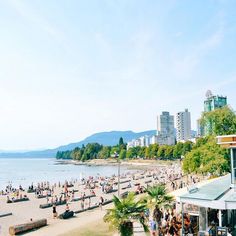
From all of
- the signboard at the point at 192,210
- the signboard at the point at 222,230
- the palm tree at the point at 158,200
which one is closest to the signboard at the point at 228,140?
the signboard at the point at 222,230

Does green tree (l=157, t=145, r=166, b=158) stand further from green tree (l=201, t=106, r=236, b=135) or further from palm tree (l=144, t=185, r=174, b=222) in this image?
palm tree (l=144, t=185, r=174, b=222)

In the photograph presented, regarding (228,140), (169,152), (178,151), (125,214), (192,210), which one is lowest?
(192,210)

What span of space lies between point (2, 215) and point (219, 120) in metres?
26.7

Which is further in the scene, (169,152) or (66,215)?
(169,152)

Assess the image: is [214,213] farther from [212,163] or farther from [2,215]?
[2,215]

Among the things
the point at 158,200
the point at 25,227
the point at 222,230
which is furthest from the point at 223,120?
the point at 222,230

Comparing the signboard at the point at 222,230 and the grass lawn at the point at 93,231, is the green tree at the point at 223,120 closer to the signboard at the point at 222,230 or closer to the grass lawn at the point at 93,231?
the grass lawn at the point at 93,231

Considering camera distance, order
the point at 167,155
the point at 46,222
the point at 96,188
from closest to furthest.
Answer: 1. the point at 46,222
2. the point at 96,188
3. the point at 167,155

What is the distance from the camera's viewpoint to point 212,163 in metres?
40.6

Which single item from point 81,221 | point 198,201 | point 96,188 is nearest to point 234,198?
point 198,201

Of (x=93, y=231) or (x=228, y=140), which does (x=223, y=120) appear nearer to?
(x=93, y=231)

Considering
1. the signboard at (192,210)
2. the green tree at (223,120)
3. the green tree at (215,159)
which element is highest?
the green tree at (223,120)

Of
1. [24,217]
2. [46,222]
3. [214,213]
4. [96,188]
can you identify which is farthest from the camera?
[96,188]

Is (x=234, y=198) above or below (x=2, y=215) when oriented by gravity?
above
